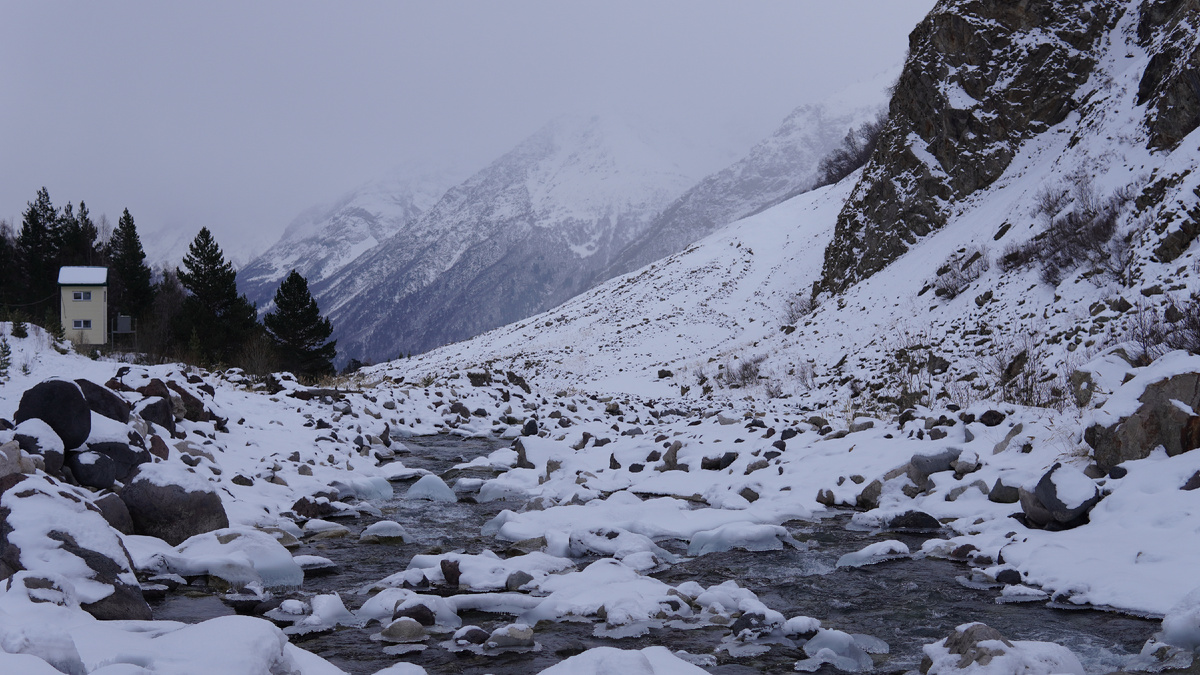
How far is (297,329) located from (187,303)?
6283 mm

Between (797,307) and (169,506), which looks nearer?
(169,506)

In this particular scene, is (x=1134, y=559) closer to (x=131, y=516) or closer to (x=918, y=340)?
(x=131, y=516)

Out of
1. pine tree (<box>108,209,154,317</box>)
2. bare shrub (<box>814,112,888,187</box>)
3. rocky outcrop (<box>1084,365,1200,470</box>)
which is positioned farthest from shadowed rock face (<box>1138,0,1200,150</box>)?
pine tree (<box>108,209,154,317</box>)

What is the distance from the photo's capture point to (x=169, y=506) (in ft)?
22.4

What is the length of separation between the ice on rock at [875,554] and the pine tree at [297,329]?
1176 inches

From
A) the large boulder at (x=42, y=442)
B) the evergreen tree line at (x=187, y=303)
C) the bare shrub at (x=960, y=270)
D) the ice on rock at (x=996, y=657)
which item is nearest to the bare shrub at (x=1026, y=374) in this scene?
the bare shrub at (x=960, y=270)

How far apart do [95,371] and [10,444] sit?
7.32 m

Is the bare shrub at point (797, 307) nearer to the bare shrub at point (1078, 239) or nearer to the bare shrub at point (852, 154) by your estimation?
the bare shrub at point (1078, 239)

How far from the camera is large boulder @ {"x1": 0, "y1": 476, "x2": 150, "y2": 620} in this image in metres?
4.63

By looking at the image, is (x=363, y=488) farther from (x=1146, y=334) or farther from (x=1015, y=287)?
(x=1015, y=287)

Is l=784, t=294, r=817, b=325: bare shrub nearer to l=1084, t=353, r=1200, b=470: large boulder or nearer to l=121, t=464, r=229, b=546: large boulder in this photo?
l=1084, t=353, r=1200, b=470: large boulder

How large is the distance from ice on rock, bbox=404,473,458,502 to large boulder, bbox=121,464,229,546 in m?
3.45

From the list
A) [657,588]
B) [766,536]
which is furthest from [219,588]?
[766,536]

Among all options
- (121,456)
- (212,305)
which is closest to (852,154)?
(212,305)
